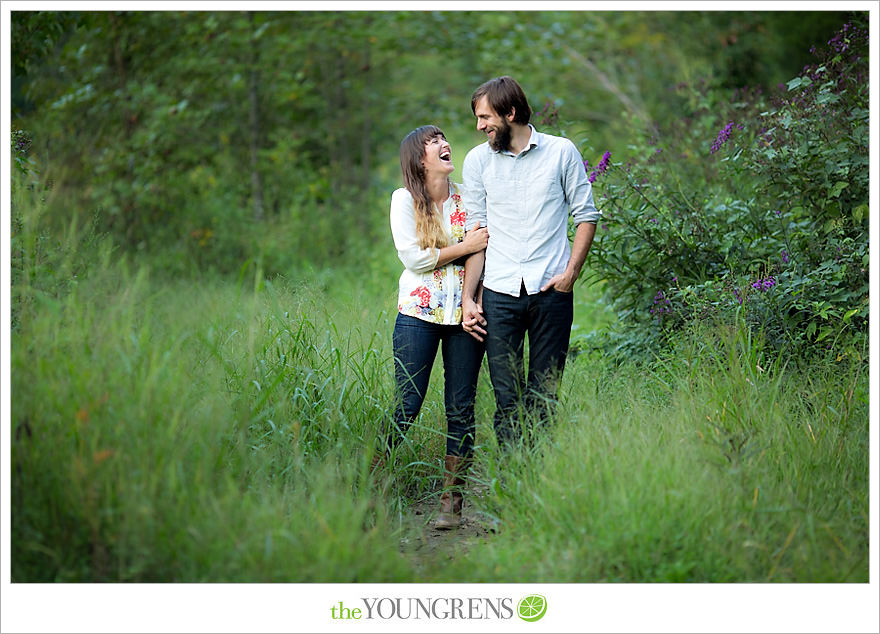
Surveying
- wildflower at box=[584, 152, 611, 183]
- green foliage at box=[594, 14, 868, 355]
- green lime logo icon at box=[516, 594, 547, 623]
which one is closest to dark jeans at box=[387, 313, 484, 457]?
green lime logo icon at box=[516, 594, 547, 623]

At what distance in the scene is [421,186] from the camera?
3.55 metres

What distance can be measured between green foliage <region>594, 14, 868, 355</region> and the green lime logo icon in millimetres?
1831

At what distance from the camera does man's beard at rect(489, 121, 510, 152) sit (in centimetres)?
342

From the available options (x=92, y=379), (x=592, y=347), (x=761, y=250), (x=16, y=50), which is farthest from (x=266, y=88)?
(x=92, y=379)

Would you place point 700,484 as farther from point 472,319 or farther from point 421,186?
point 421,186

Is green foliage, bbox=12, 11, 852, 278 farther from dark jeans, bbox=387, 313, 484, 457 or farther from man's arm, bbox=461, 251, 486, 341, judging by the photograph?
dark jeans, bbox=387, 313, 484, 457

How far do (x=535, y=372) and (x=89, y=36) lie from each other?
21.9ft

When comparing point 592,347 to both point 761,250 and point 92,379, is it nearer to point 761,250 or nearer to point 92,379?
point 761,250

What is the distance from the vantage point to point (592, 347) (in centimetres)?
520

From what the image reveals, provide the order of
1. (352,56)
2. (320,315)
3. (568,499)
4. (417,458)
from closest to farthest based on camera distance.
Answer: (568,499) < (417,458) < (320,315) < (352,56)

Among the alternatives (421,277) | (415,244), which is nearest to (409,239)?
(415,244)

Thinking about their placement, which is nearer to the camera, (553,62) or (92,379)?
(92,379)

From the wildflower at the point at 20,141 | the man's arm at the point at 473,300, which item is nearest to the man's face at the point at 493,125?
the man's arm at the point at 473,300

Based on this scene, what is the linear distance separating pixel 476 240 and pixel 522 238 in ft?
0.71
